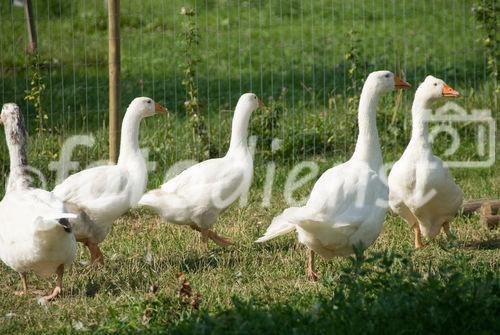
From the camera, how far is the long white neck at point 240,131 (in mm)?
8227

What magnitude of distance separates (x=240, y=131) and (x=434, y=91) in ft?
5.40

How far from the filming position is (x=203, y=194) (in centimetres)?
776

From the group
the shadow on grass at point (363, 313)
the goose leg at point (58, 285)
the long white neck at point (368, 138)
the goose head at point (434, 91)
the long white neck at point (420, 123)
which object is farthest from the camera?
the goose head at point (434, 91)

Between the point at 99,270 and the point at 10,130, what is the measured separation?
1253 mm

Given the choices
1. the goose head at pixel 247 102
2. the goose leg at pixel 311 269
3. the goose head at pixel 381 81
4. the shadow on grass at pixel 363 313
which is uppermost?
the goose head at pixel 381 81

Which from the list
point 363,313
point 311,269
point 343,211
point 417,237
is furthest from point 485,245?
point 363,313

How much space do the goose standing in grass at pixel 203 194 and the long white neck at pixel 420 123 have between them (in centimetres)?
138

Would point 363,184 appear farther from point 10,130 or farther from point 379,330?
point 10,130

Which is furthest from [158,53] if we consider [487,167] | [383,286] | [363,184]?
[383,286]

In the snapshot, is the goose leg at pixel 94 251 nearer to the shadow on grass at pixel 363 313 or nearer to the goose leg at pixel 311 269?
the goose leg at pixel 311 269

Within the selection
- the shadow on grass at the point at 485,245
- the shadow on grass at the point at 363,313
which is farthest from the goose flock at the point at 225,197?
the shadow on grass at the point at 363,313

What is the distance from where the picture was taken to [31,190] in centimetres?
688

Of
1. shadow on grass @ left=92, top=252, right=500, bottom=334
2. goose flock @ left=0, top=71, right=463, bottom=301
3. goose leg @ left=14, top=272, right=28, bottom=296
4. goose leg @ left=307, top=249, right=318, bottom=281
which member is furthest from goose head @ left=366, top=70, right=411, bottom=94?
goose leg @ left=14, top=272, right=28, bottom=296

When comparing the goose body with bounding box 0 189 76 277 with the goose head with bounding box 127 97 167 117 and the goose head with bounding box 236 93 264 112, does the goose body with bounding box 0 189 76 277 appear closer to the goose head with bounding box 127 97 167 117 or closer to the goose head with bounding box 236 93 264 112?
the goose head with bounding box 127 97 167 117
